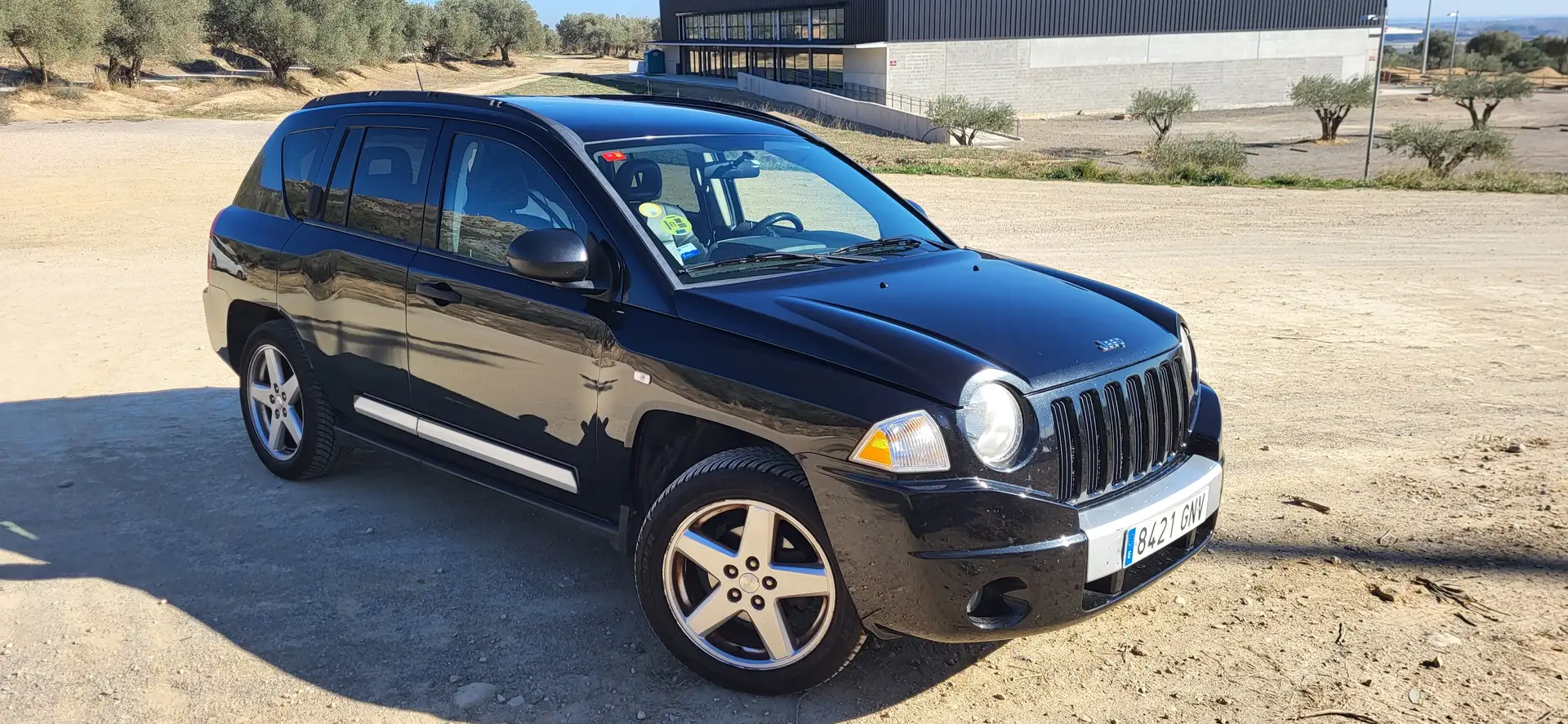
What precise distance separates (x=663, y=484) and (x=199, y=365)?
523 centimetres

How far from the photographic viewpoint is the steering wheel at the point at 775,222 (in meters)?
4.46

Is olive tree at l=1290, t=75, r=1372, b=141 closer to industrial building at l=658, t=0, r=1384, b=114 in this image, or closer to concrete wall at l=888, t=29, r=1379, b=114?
industrial building at l=658, t=0, r=1384, b=114

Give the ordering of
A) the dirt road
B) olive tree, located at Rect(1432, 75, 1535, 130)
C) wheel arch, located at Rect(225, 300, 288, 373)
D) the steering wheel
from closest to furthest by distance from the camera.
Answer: the dirt road
the steering wheel
wheel arch, located at Rect(225, 300, 288, 373)
olive tree, located at Rect(1432, 75, 1535, 130)

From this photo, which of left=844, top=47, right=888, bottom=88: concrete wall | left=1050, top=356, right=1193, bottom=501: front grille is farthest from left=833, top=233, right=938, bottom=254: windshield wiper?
left=844, top=47, right=888, bottom=88: concrete wall

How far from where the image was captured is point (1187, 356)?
403 cm

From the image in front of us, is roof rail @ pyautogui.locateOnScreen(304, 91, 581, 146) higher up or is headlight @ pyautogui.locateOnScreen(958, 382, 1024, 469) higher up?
roof rail @ pyautogui.locateOnScreen(304, 91, 581, 146)

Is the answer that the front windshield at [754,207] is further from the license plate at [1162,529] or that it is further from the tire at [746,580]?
the license plate at [1162,529]

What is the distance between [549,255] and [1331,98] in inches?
2018

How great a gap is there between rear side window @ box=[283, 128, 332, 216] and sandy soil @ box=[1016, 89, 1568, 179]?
2840 centimetres

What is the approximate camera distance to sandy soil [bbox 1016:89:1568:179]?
34.3 meters

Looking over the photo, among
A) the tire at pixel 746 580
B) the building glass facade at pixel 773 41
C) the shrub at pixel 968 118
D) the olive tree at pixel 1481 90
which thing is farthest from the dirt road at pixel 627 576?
the building glass facade at pixel 773 41

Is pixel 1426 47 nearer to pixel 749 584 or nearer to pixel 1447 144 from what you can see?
pixel 1447 144

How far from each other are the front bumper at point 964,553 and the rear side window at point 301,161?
320 centimetres

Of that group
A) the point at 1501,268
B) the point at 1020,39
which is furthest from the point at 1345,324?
the point at 1020,39
